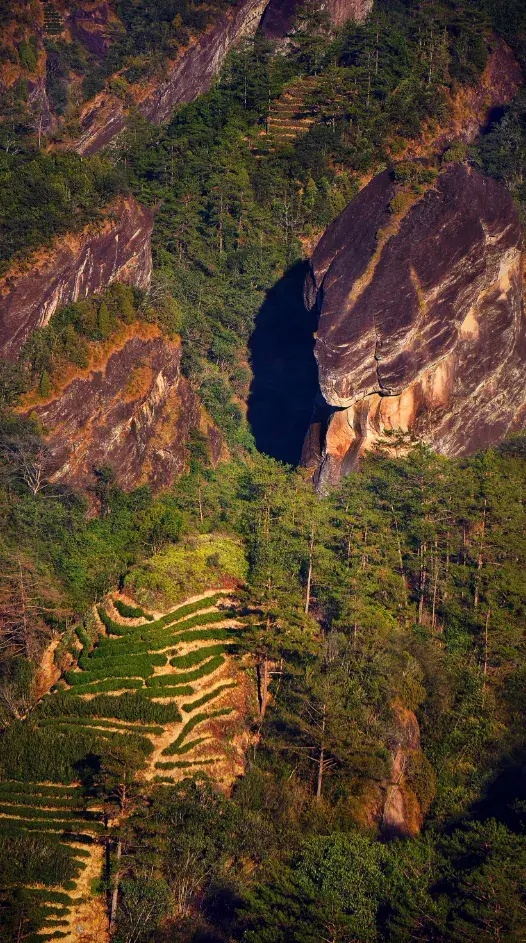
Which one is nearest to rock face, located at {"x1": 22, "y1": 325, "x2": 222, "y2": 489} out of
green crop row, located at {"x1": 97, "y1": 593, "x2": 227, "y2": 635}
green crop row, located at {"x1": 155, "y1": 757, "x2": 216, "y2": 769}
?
green crop row, located at {"x1": 97, "y1": 593, "x2": 227, "y2": 635}

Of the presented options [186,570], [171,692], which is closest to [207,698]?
[171,692]

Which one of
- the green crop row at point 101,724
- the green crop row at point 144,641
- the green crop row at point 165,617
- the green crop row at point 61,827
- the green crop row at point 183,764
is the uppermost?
the green crop row at point 165,617

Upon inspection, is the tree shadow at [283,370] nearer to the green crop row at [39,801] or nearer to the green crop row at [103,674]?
the green crop row at [103,674]

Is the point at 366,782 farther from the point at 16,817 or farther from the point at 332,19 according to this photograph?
the point at 332,19

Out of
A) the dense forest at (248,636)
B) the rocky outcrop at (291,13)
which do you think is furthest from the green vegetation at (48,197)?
the rocky outcrop at (291,13)

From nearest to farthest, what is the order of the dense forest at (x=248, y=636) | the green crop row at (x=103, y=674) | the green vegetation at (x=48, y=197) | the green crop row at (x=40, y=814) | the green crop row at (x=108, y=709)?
the dense forest at (x=248, y=636)
the green crop row at (x=40, y=814)
the green crop row at (x=108, y=709)
the green crop row at (x=103, y=674)
the green vegetation at (x=48, y=197)

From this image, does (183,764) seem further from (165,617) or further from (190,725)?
(165,617)

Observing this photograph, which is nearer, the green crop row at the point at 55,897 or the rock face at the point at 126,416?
the green crop row at the point at 55,897
